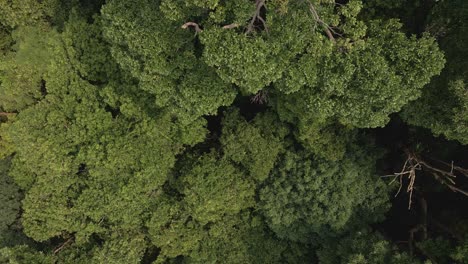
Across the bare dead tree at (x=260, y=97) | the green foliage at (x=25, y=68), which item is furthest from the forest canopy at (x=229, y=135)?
the bare dead tree at (x=260, y=97)

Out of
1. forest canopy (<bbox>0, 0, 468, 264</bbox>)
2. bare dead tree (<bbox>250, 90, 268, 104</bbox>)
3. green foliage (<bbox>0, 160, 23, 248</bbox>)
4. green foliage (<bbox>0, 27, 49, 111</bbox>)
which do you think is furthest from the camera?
green foliage (<bbox>0, 160, 23, 248</bbox>)

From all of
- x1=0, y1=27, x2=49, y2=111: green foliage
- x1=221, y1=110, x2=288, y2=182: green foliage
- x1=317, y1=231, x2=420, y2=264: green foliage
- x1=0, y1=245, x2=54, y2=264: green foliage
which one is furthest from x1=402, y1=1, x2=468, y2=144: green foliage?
x1=0, y1=245, x2=54, y2=264: green foliage

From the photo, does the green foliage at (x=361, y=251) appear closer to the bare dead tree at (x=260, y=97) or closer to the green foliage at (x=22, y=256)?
the bare dead tree at (x=260, y=97)

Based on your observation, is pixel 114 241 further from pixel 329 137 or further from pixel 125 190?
pixel 329 137

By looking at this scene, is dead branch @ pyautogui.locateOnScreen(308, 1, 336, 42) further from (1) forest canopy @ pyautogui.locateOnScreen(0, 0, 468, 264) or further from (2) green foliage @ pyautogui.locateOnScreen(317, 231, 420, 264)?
(2) green foliage @ pyautogui.locateOnScreen(317, 231, 420, 264)

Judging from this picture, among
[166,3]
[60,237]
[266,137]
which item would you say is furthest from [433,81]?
[60,237]

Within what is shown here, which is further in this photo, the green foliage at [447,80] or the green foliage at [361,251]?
the green foliage at [361,251]

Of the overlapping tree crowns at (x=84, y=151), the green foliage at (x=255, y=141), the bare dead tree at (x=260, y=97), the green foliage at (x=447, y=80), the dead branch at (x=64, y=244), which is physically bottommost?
the dead branch at (x=64, y=244)

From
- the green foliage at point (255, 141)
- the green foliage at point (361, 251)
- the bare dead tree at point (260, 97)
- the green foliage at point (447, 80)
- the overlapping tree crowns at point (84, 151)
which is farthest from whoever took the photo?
the green foliage at point (255, 141)

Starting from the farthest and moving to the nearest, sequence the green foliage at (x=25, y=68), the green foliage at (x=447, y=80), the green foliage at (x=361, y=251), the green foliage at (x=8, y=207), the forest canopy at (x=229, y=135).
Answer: the green foliage at (x=8, y=207) < the green foliage at (x=25, y=68) < the green foliage at (x=361, y=251) < the green foliage at (x=447, y=80) < the forest canopy at (x=229, y=135)
